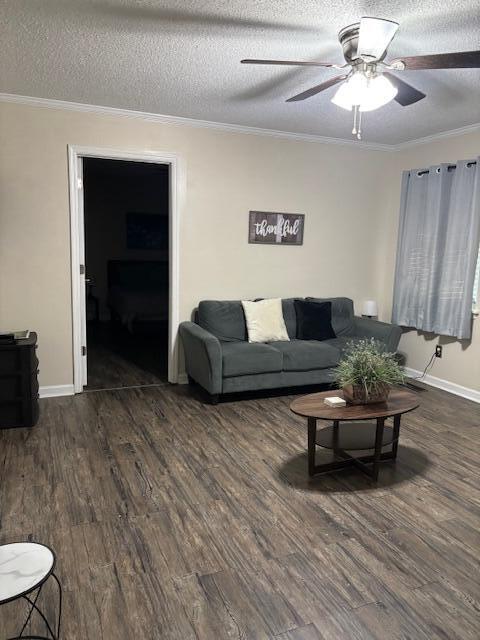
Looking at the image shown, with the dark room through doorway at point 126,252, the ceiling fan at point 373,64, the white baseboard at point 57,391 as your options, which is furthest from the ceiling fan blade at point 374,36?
the dark room through doorway at point 126,252

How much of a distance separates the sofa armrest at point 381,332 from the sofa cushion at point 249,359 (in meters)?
1.19

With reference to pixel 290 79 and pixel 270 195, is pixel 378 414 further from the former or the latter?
pixel 270 195

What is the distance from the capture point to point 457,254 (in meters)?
4.60

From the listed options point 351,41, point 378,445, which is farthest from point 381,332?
point 351,41

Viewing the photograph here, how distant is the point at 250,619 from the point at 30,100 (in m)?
3.98

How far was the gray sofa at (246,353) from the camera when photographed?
4.11 meters

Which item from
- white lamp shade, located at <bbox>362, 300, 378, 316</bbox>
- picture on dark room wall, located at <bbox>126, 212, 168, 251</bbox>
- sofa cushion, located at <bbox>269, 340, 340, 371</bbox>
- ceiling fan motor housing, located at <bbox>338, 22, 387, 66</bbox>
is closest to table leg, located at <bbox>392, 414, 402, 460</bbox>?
sofa cushion, located at <bbox>269, 340, 340, 371</bbox>

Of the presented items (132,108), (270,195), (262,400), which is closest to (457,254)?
(270,195)

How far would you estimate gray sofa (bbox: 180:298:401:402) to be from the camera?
4109mm

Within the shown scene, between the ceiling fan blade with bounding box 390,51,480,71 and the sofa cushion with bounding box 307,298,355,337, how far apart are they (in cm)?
299

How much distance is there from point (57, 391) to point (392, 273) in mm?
3830

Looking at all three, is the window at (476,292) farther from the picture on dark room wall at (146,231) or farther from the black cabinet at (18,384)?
the picture on dark room wall at (146,231)

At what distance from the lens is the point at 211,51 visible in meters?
2.80

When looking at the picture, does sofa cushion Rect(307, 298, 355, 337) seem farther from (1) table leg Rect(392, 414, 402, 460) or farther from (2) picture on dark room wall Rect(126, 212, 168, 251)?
(2) picture on dark room wall Rect(126, 212, 168, 251)
